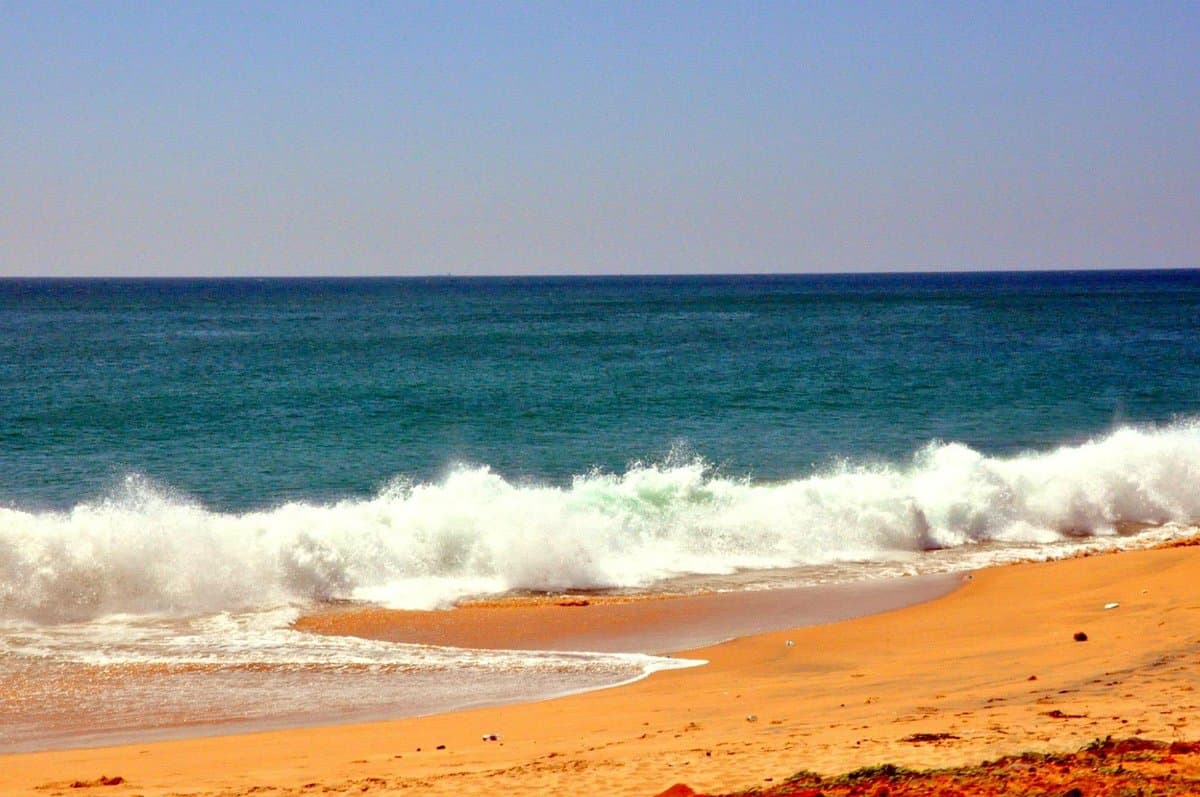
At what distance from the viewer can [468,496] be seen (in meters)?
20.2

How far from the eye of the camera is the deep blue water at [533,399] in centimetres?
2514

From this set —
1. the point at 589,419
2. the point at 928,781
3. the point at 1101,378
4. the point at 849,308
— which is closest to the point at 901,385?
the point at 1101,378

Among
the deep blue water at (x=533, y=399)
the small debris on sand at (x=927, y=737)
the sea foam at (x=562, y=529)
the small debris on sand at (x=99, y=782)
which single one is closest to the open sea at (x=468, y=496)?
the sea foam at (x=562, y=529)

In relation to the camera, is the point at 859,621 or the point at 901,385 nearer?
the point at 859,621

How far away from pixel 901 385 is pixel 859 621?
24.9 metres

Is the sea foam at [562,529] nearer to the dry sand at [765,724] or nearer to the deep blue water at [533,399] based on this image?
the deep blue water at [533,399]

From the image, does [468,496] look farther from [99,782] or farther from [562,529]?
[99,782]

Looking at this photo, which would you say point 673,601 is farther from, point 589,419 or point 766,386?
point 766,386

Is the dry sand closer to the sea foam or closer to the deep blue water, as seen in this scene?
the sea foam

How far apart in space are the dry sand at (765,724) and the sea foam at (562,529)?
5538mm

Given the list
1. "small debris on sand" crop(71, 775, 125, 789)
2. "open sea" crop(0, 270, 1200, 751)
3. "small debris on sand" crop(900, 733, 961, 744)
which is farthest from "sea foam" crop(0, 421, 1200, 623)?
"small debris on sand" crop(900, 733, 961, 744)

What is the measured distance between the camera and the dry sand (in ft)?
25.9

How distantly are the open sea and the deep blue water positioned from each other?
6.8 inches

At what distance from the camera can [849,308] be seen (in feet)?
316
